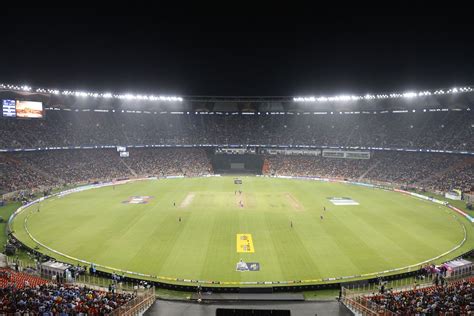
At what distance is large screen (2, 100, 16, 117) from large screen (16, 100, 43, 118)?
0.76 m

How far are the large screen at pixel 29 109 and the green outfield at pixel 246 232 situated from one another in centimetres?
A: 1962

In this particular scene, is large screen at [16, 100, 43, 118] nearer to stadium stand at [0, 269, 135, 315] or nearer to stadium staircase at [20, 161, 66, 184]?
stadium staircase at [20, 161, 66, 184]

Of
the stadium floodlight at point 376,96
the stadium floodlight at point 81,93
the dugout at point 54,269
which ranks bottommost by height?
the dugout at point 54,269

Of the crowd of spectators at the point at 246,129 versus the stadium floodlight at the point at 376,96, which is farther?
the stadium floodlight at the point at 376,96

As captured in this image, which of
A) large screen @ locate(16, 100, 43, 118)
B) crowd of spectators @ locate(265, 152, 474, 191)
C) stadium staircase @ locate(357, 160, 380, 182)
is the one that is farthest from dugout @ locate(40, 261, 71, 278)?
stadium staircase @ locate(357, 160, 380, 182)

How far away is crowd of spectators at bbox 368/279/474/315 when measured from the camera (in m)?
17.5

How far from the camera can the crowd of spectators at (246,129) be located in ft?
258

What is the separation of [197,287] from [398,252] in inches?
795

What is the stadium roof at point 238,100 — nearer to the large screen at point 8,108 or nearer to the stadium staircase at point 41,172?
the large screen at point 8,108

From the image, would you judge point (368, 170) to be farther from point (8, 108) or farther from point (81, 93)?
point (8, 108)

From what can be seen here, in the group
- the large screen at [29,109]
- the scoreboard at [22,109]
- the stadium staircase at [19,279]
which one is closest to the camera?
the stadium staircase at [19,279]

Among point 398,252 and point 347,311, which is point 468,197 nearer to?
point 398,252

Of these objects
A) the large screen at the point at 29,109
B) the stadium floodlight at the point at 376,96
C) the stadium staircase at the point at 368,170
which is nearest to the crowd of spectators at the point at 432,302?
the stadium staircase at the point at 368,170

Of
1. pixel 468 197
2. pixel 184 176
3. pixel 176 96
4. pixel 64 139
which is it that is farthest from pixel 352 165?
pixel 64 139
